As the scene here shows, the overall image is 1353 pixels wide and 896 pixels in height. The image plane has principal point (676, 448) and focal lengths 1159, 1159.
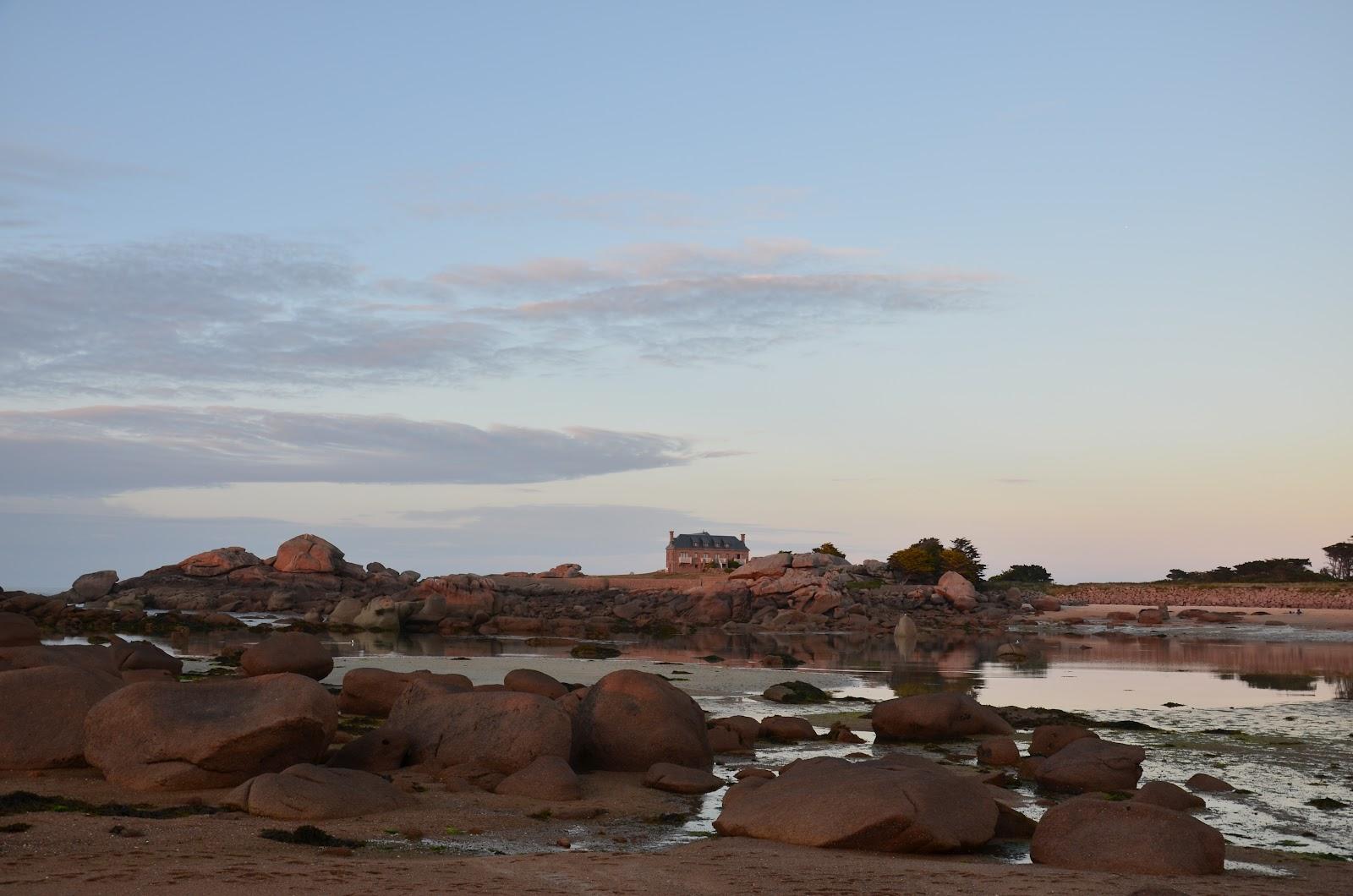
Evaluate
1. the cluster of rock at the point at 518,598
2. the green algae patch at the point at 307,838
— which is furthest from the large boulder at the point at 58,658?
the cluster of rock at the point at 518,598

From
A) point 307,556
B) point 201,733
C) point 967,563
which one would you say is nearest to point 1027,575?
point 967,563

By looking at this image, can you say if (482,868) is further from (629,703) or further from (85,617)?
(85,617)

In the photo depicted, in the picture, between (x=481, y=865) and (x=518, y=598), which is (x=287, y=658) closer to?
(x=481, y=865)

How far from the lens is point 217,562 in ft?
274

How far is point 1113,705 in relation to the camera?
29828 millimetres

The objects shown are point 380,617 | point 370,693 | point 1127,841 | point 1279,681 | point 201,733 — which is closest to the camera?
point 1127,841

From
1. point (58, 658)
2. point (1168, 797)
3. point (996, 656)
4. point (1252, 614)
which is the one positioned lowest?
point (996, 656)

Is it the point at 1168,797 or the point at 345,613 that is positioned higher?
the point at 345,613

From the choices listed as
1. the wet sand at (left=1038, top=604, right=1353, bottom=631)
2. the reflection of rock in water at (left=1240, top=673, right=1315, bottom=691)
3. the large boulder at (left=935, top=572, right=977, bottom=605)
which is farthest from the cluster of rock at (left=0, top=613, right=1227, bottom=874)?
the wet sand at (left=1038, top=604, right=1353, bottom=631)

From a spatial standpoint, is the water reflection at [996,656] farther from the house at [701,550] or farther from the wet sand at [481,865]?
the house at [701,550]

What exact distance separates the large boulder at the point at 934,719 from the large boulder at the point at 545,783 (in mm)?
9128

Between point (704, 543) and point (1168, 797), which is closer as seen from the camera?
point (1168, 797)

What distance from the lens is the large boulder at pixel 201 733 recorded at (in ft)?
44.7

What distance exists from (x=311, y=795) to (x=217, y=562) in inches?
3022
